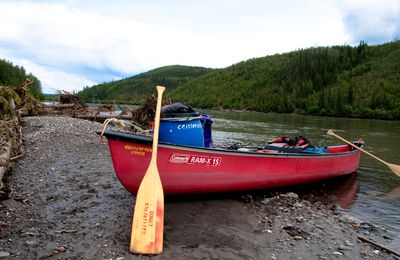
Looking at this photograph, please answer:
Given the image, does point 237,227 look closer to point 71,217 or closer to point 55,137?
point 71,217

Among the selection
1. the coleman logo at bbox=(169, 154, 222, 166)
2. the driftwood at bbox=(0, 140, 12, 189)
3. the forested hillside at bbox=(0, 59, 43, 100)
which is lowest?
the driftwood at bbox=(0, 140, 12, 189)

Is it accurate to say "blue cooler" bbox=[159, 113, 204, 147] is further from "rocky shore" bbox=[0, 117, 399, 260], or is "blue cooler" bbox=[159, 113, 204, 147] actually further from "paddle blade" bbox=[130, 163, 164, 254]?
"paddle blade" bbox=[130, 163, 164, 254]

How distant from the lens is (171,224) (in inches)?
216

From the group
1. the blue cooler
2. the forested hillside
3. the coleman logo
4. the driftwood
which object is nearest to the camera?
the coleman logo

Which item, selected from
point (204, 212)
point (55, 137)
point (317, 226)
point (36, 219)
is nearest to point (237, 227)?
Result: point (204, 212)

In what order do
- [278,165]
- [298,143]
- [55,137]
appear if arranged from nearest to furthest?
[278,165]
[298,143]
[55,137]

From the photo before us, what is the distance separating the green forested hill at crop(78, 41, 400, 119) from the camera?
231 feet

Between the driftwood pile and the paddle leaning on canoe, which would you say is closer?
the paddle leaning on canoe

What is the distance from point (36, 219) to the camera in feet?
17.5

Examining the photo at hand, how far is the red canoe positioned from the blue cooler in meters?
0.37

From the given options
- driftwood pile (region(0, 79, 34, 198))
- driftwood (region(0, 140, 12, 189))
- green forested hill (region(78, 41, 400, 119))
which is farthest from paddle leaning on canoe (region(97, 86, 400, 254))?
green forested hill (region(78, 41, 400, 119))

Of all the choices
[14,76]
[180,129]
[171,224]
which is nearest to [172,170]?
[180,129]

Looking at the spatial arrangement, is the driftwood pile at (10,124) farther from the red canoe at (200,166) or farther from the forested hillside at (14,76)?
the forested hillside at (14,76)

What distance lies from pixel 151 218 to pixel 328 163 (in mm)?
6685
